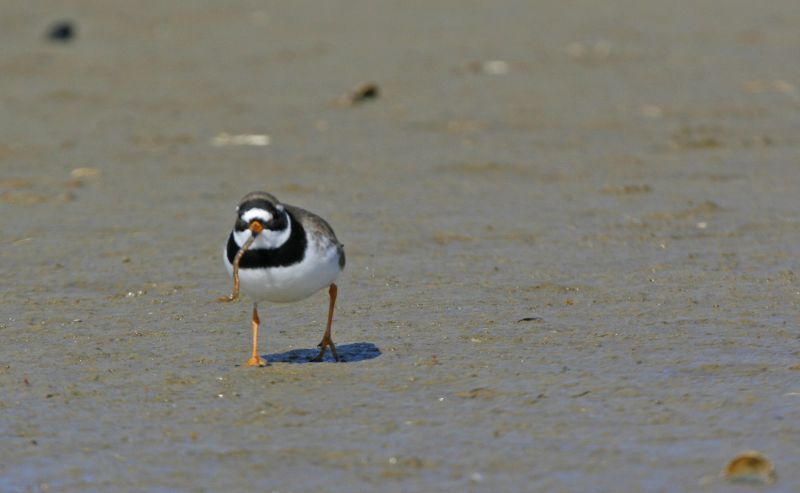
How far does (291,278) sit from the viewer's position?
643 centimetres

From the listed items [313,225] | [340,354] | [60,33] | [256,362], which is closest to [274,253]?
[313,225]

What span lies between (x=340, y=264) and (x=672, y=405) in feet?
6.05

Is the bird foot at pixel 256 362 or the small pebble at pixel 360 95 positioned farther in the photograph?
the small pebble at pixel 360 95

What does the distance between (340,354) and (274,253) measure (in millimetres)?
763

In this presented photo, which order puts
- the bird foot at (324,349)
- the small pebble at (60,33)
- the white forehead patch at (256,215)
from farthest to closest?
the small pebble at (60,33), the bird foot at (324,349), the white forehead patch at (256,215)

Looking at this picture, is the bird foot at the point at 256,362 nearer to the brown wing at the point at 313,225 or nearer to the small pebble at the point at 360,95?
the brown wing at the point at 313,225

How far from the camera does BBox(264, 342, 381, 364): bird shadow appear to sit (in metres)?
6.80

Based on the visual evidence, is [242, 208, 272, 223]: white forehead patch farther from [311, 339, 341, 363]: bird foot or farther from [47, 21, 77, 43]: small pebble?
[47, 21, 77, 43]: small pebble

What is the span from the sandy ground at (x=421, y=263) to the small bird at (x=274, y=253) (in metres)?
0.40

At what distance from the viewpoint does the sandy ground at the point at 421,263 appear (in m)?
5.50

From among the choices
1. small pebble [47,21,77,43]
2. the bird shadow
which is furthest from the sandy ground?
small pebble [47,21,77,43]

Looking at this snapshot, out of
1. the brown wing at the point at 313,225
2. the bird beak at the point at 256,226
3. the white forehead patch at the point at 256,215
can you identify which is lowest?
the brown wing at the point at 313,225

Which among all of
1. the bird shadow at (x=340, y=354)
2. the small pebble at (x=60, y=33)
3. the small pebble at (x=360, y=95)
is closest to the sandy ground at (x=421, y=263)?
the bird shadow at (x=340, y=354)

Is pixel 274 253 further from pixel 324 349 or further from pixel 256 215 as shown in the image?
pixel 324 349
